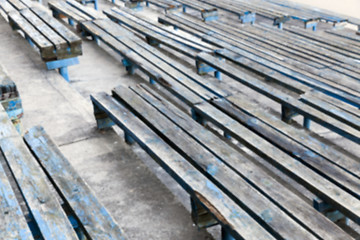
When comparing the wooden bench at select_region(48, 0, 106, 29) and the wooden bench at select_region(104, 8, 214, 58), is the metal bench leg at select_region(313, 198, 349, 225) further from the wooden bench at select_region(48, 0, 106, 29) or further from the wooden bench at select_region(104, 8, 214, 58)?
the wooden bench at select_region(48, 0, 106, 29)

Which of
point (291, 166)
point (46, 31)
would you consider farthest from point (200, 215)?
point (46, 31)

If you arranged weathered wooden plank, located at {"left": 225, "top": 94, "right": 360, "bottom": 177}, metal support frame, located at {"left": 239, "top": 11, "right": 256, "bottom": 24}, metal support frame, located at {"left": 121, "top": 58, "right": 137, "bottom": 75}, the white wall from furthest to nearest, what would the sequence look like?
the white wall < metal support frame, located at {"left": 239, "top": 11, "right": 256, "bottom": 24} < metal support frame, located at {"left": 121, "top": 58, "right": 137, "bottom": 75} < weathered wooden plank, located at {"left": 225, "top": 94, "right": 360, "bottom": 177}

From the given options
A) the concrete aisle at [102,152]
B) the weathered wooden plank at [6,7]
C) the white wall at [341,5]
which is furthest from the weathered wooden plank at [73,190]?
the white wall at [341,5]

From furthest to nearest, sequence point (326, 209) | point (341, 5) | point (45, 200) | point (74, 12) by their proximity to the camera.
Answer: point (341, 5)
point (74, 12)
point (326, 209)
point (45, 200)

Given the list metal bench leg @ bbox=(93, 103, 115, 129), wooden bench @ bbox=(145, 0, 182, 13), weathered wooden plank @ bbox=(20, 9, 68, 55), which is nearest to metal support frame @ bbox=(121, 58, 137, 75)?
weathered wooden plank @ bbox=(20, 9, 68, 55)

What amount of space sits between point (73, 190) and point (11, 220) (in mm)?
395

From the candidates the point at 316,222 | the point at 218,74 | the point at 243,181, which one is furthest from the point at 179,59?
the point at 316,222

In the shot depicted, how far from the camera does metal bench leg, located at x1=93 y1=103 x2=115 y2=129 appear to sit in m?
3.69

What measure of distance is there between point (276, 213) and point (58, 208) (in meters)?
1.05

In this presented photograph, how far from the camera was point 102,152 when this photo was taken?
3432mm

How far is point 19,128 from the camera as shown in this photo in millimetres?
3441

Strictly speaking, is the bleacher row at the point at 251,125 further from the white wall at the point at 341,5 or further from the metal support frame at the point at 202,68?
the white wall at the point at 341,5

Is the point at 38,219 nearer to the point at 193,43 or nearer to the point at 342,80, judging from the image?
the point at 342,80

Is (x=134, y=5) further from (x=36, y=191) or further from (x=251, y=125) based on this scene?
(x=36, y=191)
